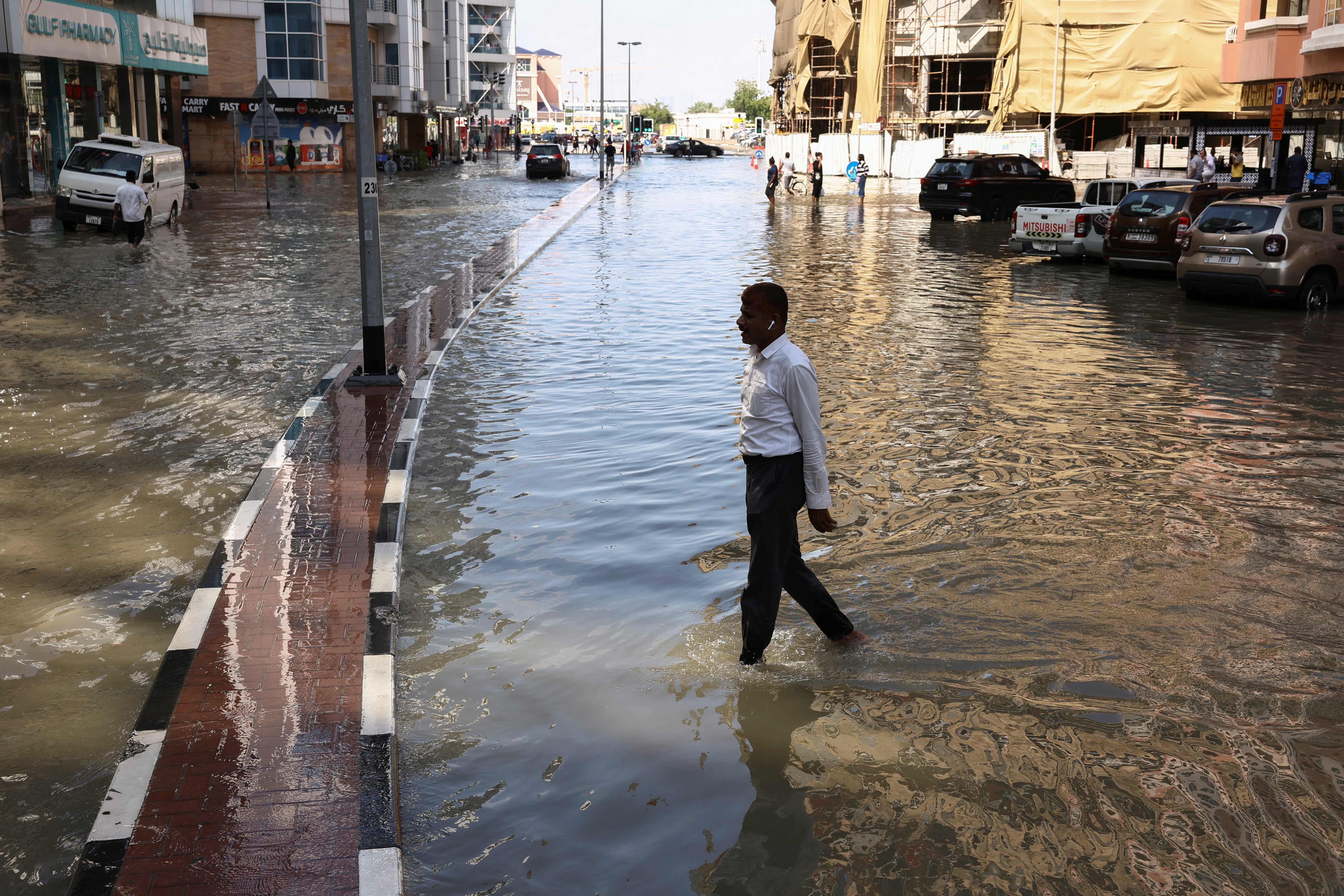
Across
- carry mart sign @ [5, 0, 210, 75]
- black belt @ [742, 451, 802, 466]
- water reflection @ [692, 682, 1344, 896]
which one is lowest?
water reflection @ [692, 682, 1344, 896]

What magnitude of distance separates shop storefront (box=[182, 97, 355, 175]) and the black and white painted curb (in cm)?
5461

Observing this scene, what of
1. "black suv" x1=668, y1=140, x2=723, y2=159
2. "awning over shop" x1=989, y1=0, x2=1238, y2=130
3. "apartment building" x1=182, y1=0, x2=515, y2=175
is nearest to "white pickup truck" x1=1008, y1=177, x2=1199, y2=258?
"awning over shop" x1=989, y1=0, x2=1238, y2=130

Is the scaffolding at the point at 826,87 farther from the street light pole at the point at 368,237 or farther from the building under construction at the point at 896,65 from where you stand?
the street light pole at the point at 368,237

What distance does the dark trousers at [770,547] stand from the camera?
5543mm

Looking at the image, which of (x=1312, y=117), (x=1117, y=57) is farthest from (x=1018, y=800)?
(x=1117, y=57)

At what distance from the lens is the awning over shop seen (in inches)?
1827

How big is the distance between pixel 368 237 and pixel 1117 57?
4283cm

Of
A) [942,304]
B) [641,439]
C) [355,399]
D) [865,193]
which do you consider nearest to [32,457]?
[355,399]

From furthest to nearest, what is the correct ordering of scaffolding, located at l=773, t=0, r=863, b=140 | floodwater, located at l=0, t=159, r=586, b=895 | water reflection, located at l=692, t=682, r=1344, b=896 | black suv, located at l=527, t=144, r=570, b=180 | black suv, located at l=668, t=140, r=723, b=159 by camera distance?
black suv, located at l=668, t=140, r=723, b=159, scaffolding, located at l=773, t=0, r=863, b=140, black suv, located at l=527, t=144, r=570, b=180, floodwater, located at l=0, t=159, r=586, b=895, water reflection, located at l=692, t=682, r=1344, b=896

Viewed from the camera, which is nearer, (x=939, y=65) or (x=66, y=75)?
(x=66, y=75)

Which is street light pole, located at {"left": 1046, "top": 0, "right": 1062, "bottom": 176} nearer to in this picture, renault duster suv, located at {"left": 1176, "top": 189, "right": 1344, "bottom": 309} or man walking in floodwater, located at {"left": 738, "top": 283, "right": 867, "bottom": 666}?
renault duster suv, located at {"left": 1176, "top": 189, "right": 1344, "bottom": 309}

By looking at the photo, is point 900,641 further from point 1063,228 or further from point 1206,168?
point 1206,168

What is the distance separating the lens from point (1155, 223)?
68.5 ft

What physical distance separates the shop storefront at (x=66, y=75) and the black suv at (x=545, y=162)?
1785 cm
